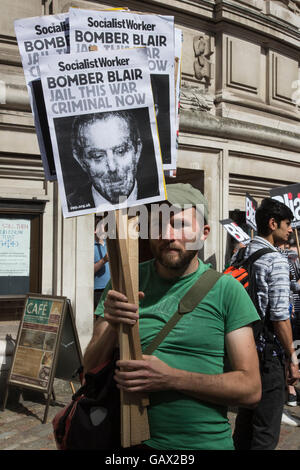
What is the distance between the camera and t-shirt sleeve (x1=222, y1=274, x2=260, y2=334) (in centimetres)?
201

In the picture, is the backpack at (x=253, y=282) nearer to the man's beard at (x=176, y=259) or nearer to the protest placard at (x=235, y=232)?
the man's beard at (x=176, y=259)

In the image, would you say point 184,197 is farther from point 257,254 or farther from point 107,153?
point 257,254

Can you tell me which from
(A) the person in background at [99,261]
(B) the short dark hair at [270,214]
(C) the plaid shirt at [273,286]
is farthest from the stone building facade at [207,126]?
(C) the plaid shirt at [273,286]

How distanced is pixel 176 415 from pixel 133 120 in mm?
1158

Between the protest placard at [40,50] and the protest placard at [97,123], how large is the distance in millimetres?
130

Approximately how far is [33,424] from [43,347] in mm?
793

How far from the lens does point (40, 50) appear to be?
6.99 ft

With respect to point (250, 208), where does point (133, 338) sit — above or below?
below

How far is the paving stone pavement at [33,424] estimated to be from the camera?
14.4ft

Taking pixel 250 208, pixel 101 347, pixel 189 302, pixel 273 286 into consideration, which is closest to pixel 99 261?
pixel 250 208

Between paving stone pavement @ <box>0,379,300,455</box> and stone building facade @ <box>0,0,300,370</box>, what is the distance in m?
0.79

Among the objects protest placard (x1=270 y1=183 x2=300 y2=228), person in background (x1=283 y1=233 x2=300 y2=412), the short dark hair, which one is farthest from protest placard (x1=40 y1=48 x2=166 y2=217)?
protest placard (x1=270 y1=183 x2=300 y2=228)
